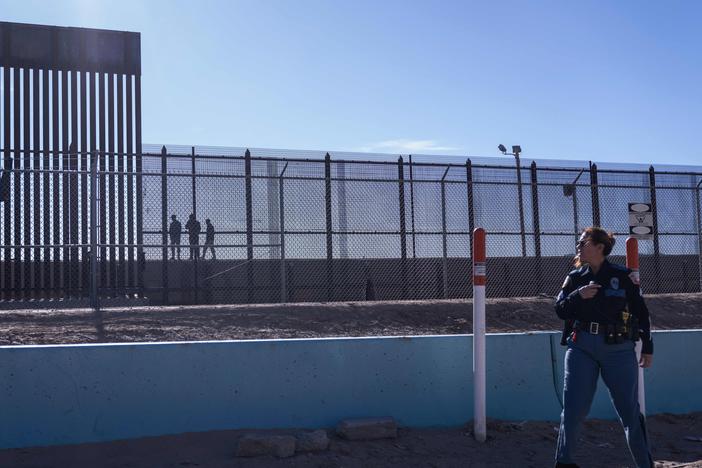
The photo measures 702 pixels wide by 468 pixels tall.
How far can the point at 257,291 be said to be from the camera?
41.6ft

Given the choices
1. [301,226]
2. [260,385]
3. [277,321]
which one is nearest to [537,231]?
[301,226]

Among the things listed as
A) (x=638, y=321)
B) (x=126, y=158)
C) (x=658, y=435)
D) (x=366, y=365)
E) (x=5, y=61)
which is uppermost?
(x=5, y=61)

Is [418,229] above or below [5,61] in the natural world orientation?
below

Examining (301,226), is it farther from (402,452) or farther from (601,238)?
(601,238)

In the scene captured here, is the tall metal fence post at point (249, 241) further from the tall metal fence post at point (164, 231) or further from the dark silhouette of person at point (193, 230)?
the tall metal fence post at point (164, 231)

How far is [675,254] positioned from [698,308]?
3007mm

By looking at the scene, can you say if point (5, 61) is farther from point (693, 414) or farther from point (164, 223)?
point (693, 414)

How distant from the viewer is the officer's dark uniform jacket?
4684mm

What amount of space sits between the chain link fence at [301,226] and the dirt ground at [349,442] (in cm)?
120

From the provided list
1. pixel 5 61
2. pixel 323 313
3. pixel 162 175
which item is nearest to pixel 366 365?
pixel 323 313

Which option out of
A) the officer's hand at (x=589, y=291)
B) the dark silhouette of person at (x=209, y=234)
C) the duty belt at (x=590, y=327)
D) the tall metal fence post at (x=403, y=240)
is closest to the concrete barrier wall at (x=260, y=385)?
the duty belt at (x=590, y=327)

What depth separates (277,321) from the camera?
368 inches

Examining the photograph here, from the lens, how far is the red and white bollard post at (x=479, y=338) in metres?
5.66

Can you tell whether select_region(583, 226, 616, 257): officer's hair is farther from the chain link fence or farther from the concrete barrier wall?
the chain link fence
